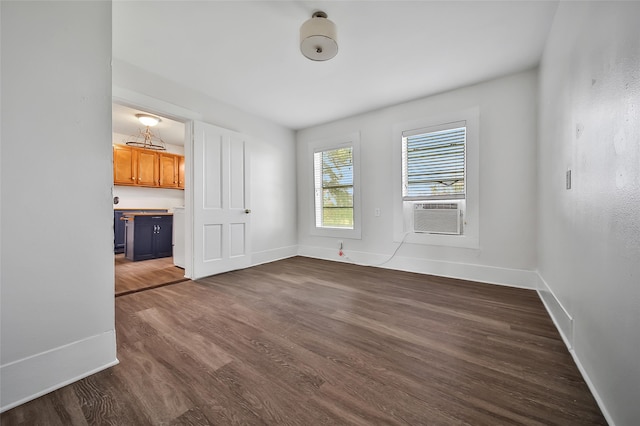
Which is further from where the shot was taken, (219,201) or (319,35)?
(219,201)

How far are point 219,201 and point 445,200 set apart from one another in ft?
10.1

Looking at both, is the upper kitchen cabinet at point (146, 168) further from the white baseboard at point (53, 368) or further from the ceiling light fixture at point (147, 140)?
the white baseboard at point (53, 368)

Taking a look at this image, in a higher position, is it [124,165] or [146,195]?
[124,165]

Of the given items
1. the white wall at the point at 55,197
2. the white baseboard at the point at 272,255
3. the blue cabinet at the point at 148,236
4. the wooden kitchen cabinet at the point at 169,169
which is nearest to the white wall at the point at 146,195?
the wooden kitchen cabinet at the point at 169,169

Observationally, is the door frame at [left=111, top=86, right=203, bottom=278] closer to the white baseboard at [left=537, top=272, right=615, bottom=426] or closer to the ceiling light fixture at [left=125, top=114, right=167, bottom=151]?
the ceiling light fixture at [left=125, top=114, right=167, bottom=151]

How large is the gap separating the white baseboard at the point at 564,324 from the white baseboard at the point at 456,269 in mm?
249

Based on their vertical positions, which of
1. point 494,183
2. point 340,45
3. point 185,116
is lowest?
point 494,183

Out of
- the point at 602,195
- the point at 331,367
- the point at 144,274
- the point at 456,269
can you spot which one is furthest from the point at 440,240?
the point at 144,274

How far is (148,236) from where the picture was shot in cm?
467

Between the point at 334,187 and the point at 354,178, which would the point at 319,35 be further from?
the point at 334,187

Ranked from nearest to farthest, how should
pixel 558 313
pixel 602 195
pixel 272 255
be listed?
1. pixel 602 195
2. pixel 558 313
3. pixel 272 255

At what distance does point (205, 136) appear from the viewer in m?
3.27

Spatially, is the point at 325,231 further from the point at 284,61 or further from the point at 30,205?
the point at 30,205

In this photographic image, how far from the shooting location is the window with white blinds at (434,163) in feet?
10.4
